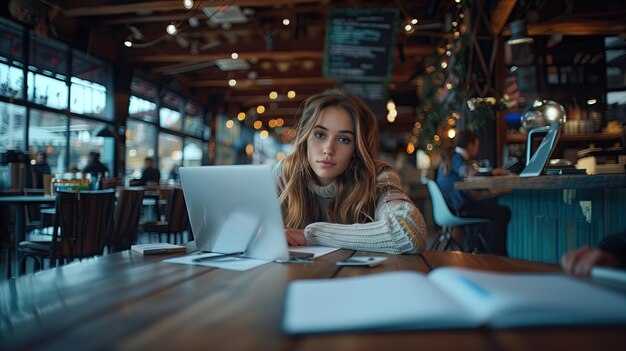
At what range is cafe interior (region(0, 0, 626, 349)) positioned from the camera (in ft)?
2.63

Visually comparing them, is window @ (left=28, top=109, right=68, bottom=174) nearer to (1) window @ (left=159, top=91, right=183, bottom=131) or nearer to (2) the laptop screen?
(1) window @ (left=159, top=91, right=183, bottom=131)

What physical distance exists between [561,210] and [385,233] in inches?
85.3

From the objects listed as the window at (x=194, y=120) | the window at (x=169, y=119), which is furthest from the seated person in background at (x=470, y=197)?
the window at (x=194, y=120)

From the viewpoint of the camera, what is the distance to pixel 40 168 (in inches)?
246

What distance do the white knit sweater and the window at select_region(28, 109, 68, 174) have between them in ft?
20.9

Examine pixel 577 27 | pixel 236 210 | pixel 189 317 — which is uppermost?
pixel 577 27

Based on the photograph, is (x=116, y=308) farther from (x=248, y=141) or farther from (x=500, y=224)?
(x=248, y=141)

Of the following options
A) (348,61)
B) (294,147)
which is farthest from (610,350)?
(348,61)

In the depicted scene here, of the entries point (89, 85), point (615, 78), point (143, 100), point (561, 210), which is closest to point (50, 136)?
point (89, 85)

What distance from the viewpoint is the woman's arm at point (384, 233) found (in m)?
1.33

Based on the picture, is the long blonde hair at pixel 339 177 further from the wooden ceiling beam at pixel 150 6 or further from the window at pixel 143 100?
the window at pixel 143 100

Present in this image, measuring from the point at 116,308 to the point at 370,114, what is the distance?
1.41 m

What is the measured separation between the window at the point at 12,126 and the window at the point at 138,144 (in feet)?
8.63

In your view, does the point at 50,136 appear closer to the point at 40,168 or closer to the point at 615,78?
the point at 40,168
